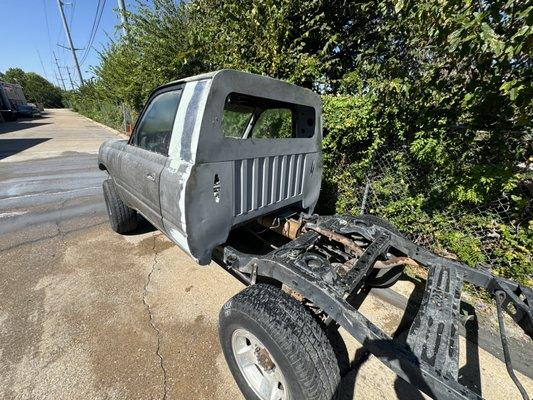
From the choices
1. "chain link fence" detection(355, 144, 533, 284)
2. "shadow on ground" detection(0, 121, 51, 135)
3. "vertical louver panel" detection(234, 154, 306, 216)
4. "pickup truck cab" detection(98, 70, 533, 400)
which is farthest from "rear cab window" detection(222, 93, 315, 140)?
"shadow on ground" detection(0, 121, 51, 135)

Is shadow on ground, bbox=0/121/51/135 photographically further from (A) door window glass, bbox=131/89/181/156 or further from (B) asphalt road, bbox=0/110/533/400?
(A) door window glass, bbox=131/89/181/156

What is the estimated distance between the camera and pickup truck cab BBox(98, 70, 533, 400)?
142cm

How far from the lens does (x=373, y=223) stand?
2568mm

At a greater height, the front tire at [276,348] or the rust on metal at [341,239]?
the rust on metal at [341,239]

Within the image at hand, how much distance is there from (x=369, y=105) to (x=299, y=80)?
6.07 ft

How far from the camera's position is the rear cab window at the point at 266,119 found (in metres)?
3.10

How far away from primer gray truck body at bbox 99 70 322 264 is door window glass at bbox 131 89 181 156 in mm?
70

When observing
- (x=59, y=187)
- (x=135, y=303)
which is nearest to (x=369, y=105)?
(x=135, y=303)

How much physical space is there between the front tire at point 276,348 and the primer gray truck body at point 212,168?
2.11 feet

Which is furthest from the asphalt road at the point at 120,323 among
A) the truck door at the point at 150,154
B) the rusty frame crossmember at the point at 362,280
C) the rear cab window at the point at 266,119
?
the rear cab window at the point at 266,119

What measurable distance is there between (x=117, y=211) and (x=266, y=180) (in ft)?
8.23

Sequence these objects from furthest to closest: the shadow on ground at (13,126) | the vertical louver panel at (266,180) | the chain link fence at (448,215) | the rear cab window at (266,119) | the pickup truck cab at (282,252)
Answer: the shadow on ground at (13,126)
the rear cab window at (266,119)
the chain link fence at (448,215)
the vertical louver panel at (266,180)
the pickup truck cab at (282,252)

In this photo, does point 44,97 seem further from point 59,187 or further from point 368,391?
point 368,391

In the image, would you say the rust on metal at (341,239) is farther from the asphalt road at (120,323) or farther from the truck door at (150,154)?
the truck door at (150,154)
